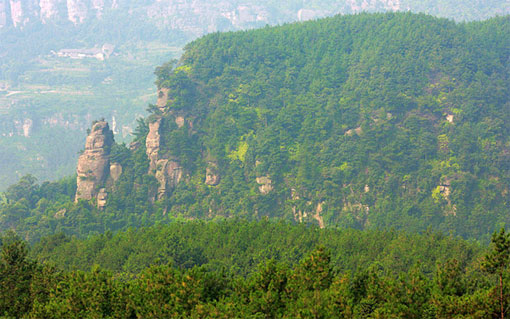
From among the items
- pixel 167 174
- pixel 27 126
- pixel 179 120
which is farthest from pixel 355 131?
pixel 27 126

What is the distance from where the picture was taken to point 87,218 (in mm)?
76688

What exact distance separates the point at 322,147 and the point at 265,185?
9.68 meters

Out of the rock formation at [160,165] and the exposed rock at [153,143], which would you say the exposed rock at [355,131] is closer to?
the rock formation at [160,165]

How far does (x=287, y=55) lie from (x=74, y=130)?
95651 mm

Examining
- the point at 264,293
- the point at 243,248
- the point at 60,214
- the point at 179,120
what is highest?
the point at 179,120

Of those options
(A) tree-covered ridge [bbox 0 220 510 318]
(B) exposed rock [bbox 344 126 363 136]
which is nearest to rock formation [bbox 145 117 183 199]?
(B) exposed rock [bbox 344 126 363 136]

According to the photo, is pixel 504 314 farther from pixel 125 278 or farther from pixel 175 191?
pixel 175 191

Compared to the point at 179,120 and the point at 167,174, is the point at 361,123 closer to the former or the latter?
the point at 179,120

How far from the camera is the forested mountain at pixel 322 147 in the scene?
75312mm

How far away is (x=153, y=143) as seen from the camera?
8438cm

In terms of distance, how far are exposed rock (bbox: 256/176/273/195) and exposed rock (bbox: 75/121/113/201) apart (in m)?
21.4

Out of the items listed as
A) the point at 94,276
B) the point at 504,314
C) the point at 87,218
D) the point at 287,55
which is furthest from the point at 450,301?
the point at 287,55

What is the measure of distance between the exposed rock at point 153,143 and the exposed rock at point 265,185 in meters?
15.3

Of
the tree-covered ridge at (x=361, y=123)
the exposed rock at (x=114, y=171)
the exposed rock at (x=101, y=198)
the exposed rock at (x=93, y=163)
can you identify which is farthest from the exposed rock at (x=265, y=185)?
the exposed rock at (x=93, y=163)
